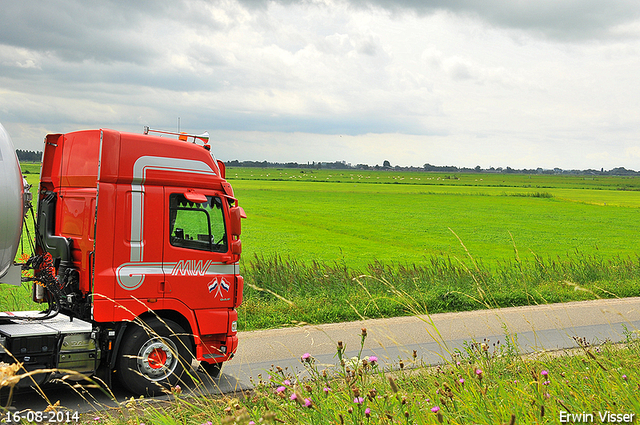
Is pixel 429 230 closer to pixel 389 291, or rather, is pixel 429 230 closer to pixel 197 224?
pixel 389 291

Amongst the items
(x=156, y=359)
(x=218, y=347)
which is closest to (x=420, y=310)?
A: (x=218, y=347)

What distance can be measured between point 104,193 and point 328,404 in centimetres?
432

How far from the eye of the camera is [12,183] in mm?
6723

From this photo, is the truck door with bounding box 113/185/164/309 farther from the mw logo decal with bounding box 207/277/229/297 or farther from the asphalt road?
the asphalt road

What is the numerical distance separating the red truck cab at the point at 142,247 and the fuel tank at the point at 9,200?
2.17 ft

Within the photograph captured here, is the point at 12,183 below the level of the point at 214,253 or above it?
above

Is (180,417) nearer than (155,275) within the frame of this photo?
Yes

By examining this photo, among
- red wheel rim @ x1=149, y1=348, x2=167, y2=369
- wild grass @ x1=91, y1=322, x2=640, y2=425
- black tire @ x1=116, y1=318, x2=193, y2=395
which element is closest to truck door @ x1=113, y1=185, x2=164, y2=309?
black tire @ x1=116, y1=318, x2=193, y2=395

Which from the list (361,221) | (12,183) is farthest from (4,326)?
(361,221)

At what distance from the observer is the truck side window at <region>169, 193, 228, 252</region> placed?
7.54 m

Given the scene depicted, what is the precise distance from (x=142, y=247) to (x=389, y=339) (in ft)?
14.4

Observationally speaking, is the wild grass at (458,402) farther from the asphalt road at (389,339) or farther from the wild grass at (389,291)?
the wild grass at (389,291)

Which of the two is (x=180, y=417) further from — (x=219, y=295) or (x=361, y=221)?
(x=361, y=221)

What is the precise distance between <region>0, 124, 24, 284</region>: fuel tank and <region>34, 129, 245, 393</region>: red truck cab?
0.66 meters
